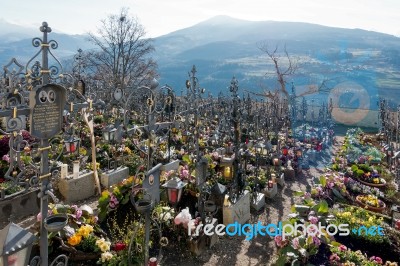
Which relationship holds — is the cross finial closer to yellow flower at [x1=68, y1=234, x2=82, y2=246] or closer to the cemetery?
the cemetery

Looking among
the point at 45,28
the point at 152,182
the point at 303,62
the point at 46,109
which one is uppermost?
the point at 303,62

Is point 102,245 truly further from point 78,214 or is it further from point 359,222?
point 359,222

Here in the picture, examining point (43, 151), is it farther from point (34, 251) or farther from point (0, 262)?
point (34, 251)

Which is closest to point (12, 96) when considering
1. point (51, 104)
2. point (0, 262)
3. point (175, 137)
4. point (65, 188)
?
point (51, 104)

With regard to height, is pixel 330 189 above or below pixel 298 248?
below

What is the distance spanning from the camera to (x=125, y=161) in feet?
37.5

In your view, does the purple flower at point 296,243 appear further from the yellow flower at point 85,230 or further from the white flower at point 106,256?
the yellow flower at point 85,230

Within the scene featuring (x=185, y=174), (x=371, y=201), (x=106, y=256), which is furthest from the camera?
(x=371, y=201)

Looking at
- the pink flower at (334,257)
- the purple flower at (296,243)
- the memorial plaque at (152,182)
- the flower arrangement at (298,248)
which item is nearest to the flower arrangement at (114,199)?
the memorial plaque at (152,182)

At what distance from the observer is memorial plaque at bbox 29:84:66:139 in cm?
320

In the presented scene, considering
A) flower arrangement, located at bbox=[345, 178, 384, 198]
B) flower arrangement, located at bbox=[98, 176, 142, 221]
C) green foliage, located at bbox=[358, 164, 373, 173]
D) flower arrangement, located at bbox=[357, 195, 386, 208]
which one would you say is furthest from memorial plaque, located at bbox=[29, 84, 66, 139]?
green foliage, located at bbox=[358, 164, 373, 173]

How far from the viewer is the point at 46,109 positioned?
3.31 m

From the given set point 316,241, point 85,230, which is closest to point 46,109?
point 85,230

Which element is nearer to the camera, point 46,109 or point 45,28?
point 46,109
